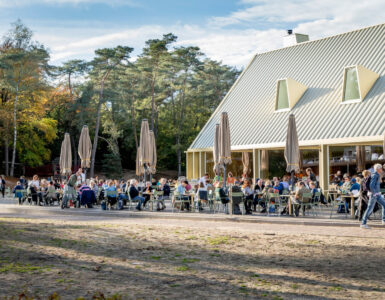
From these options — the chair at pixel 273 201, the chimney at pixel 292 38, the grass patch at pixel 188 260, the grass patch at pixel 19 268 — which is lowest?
the grass patch at pixel 19 268

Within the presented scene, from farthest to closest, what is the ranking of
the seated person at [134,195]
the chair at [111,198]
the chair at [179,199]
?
the chair at [111,198] → the seated person at [134,195] → the chair at [179,199]

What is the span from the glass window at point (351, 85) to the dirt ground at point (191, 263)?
1275cm

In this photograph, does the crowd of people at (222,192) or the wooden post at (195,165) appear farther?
the wooden post at (195,165)

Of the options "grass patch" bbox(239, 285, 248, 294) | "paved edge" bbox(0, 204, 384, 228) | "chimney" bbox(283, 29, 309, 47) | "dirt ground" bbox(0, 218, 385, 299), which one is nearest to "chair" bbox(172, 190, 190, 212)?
"paved edge" bbox(0, 204, 384, 228)

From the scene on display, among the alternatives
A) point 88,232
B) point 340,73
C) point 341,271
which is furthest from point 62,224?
point 340,73

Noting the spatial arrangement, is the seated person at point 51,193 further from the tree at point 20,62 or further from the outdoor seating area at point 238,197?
the tree at point 20,62

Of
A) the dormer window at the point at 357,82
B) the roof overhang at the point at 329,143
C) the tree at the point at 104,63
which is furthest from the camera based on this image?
the tree at the point at 104,63

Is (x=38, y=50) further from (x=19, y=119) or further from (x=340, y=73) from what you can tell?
(x=340, y=73)

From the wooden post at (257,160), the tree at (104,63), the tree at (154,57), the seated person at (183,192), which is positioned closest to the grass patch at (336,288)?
the seated person at (183,192)

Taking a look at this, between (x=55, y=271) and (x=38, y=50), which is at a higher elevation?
(x=38, y=50)

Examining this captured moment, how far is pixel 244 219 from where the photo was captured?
649 inches

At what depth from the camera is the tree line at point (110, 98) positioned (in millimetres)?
48094

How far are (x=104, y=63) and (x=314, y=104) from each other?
30.4 meters

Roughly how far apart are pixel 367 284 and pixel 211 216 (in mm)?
10523
